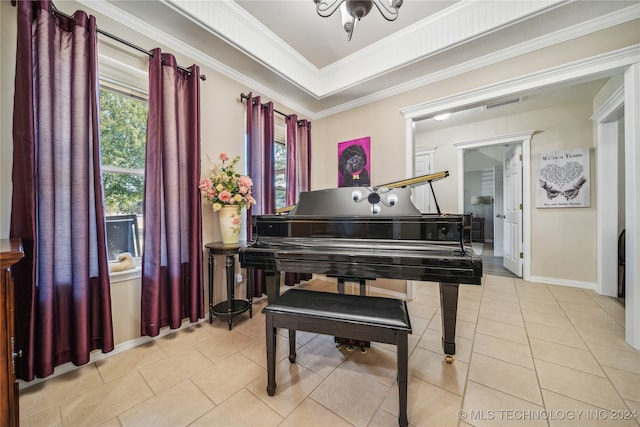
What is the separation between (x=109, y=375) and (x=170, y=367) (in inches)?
14.3

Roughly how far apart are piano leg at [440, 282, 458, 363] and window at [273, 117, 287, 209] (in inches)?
86.1

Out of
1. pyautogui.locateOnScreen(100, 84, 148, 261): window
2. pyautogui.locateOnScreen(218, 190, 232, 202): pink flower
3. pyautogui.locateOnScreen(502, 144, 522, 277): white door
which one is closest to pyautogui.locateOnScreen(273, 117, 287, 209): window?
pyautogui.locateOnScreen(218, 190, 232, 202): pink flower

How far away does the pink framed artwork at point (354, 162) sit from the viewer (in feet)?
10.1

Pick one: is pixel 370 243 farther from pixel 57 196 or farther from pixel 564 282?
pixel 564 282

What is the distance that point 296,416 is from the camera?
1183 millimetres

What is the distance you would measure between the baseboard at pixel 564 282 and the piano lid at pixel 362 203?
316cm

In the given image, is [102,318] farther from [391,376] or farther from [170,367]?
[391,376]

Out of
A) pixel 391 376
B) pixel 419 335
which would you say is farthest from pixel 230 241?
pixel 419 335

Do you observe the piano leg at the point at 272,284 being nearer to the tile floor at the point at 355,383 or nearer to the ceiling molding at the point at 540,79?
the tile floor at the point at 355,383

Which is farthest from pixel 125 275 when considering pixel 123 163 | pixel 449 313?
pixel 449 313

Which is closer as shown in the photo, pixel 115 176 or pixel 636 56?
pixel 636 56

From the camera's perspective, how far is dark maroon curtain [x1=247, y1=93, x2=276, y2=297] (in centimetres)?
257

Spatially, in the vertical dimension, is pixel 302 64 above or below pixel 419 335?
above

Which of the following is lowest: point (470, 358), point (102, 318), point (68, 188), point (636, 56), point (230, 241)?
point (470, 358)
